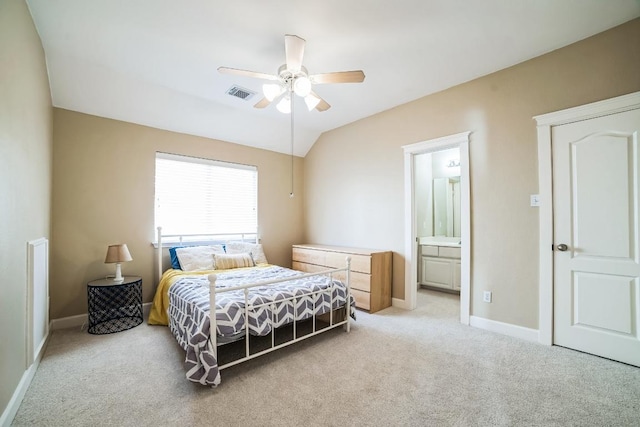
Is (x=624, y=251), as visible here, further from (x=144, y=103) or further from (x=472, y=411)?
(x=144, y=103)

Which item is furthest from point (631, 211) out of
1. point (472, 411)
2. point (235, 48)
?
point (235, 48)

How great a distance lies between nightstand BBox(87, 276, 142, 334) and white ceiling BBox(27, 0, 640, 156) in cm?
206

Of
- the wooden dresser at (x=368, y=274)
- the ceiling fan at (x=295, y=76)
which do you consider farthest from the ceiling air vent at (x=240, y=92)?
the wooden dresser at (x=368, y=274)

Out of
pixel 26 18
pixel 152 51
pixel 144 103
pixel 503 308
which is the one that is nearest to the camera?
pixel 26 18

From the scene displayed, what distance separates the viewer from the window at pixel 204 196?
12.6 feet

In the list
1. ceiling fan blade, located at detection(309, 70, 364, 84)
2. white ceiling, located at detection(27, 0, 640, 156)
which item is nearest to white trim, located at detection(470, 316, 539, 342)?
white ceiling, located at detection(27, 0, 640, 156)

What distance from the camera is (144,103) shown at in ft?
11.1

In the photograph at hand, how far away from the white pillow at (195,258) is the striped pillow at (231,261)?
9 cm

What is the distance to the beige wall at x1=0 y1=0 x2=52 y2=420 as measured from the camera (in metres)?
1.60

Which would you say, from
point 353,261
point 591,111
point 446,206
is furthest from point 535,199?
point 446,206

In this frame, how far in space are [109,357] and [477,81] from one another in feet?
15.2

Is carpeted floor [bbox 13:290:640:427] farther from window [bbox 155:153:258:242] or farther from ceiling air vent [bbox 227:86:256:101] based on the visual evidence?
ceiling air vent [bbox 227:86:256:101]

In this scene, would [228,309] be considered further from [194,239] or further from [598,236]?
[598,236]

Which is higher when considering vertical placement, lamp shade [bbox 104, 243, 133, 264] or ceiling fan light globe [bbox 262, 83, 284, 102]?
ceiling fan light globe [bbox 262, 83, 284, 102]
